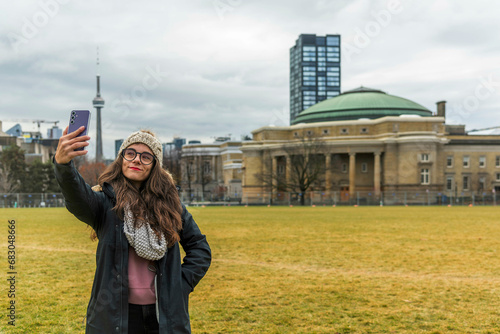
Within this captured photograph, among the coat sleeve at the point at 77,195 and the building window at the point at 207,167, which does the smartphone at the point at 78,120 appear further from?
the building window at the point at 207,167

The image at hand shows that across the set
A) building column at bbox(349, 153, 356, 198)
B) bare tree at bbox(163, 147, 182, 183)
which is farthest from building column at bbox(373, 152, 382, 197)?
bare tree at bbox(163, 147, 182, 183)

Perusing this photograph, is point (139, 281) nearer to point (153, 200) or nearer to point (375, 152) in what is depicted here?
point (153, 200)

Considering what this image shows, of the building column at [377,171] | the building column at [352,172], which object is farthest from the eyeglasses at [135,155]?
the building column at [377,171]

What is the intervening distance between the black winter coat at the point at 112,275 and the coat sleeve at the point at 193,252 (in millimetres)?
147

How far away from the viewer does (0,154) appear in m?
77.6

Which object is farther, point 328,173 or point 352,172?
point 328,173

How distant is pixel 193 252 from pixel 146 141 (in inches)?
40.5

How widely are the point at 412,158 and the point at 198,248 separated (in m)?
83.8

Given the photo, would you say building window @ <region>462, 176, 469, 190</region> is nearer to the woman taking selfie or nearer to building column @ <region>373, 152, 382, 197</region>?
building column @ <region>373, 152, 382, 197</region>

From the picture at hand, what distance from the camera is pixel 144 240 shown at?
3.62m

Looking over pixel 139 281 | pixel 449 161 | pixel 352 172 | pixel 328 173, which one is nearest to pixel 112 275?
pixel 139 281

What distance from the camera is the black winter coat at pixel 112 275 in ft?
11.7

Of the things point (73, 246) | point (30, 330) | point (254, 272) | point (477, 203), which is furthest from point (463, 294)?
point (477, 203)

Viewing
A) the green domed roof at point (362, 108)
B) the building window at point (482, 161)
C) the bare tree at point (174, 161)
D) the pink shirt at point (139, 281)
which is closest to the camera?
the pink shirt at point (139, 281)
